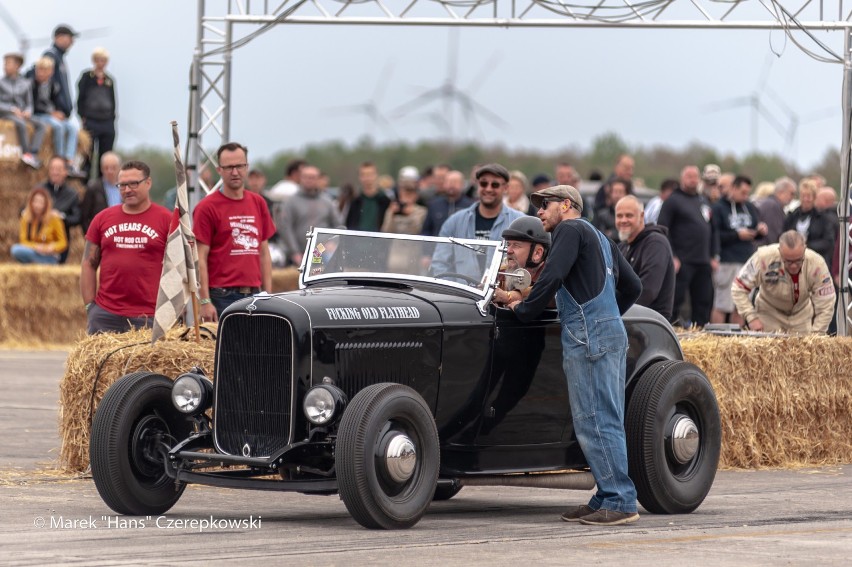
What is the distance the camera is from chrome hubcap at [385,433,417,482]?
7680 mm

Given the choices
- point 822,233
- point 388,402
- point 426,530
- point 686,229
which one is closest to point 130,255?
point 388,402

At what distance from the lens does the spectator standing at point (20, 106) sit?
20.6 m

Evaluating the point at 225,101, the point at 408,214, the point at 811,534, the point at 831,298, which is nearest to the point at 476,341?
the point at 811,534

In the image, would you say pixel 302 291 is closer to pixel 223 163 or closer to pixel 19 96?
pixel 223 163

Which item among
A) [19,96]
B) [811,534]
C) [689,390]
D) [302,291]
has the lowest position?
[811,534]

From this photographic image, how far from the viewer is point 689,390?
9.05 meters

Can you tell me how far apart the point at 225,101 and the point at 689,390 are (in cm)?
746

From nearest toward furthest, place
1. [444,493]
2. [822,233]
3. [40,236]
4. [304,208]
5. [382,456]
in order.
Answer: [382,456] → [444,493] → [304,208] → [822,233] → [40,236]

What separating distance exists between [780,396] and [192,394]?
562 cm

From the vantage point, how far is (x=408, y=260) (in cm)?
897

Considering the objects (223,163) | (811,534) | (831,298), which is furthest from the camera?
(831,298)

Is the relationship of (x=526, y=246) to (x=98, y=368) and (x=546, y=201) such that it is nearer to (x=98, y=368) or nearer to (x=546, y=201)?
(x=546, y=201)

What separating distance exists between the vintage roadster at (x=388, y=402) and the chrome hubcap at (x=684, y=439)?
10 millimetres

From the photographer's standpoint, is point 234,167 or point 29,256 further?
point 29,256
